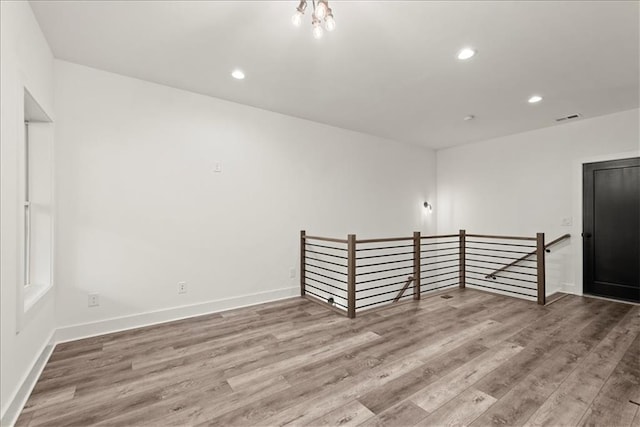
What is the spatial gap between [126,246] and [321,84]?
281 cm

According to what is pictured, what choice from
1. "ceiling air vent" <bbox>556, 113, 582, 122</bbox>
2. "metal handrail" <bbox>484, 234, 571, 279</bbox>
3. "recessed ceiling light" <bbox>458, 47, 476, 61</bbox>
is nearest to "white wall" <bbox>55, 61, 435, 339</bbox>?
"recessed ceiling light" <bbox>458, 47, 476, 61</bbox>

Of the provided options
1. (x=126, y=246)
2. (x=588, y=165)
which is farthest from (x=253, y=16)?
(x=588, y=165)

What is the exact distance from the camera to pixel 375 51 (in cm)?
264

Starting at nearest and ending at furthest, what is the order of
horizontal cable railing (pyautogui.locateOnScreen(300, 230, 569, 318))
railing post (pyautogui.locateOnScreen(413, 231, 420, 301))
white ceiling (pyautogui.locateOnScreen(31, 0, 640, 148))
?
white ceiling (pyautogui.locateOnScreen(31, 0, 640, 148)) → horizontal cable railing (pyautogui.locateOnScreen(300, 230, 569, 318)) → railing post (pyautogui.locateOnScreen(413, 231, 420, 301))

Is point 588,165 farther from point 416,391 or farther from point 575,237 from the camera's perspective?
point 416,391

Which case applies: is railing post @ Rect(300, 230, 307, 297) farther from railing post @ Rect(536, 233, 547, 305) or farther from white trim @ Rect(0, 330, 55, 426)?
railing post @ Rect(536, 233, 547, 305)

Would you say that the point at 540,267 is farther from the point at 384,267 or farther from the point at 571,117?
the point at 384,267

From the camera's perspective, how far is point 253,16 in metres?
2.20

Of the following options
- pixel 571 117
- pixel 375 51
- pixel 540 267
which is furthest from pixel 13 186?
pixel 571 117

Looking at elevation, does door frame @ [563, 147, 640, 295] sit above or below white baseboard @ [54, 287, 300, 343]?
above

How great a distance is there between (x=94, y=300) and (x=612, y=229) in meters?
6.80

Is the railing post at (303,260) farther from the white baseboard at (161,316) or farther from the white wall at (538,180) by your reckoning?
Answer: the white wall at (538,180)

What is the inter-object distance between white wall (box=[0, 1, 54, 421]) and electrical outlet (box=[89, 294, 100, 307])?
670 millimetres

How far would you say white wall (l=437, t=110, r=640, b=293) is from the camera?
434cm
